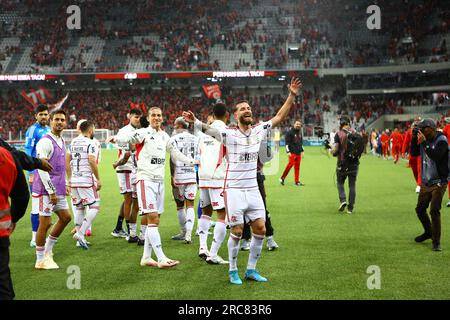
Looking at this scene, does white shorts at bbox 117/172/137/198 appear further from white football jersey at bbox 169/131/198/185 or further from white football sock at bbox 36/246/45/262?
white football sock at bbox 36/246/45/262

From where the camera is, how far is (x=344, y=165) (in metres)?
13.5

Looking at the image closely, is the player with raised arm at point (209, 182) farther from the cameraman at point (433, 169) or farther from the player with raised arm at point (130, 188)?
the cameraman at point (433, 169)

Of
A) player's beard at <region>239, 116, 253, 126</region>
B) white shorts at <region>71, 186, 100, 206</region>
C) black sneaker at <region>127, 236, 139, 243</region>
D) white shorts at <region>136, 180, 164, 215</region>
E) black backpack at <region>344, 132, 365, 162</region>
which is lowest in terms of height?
black sneaker at <region>127, 236, 139, 243</region>

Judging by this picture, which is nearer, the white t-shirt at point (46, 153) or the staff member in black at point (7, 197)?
the staff member in black at point (7, 197)

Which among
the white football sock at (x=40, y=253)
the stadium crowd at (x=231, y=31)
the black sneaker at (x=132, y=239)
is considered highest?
the stadium crowd at (x=231, y=31)

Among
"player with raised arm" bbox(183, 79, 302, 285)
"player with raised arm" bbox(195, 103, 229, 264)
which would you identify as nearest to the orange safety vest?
"player with raised arm" bbox(183, 79, 302, 285)

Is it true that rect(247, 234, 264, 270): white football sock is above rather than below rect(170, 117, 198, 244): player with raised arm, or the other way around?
below

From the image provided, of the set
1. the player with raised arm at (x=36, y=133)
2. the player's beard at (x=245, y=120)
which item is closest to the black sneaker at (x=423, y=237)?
the player's beard at (x=245, y=120)

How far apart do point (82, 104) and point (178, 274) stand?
166 feet

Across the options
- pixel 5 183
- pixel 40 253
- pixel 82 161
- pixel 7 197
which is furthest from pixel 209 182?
pixel 5 183

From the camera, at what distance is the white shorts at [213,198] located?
8.57m

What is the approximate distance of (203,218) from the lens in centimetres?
909

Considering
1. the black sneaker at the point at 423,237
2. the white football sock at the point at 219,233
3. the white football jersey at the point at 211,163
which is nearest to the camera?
the white football sock at the point at 219,233

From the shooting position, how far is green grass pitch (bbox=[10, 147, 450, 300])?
22.0 feet
